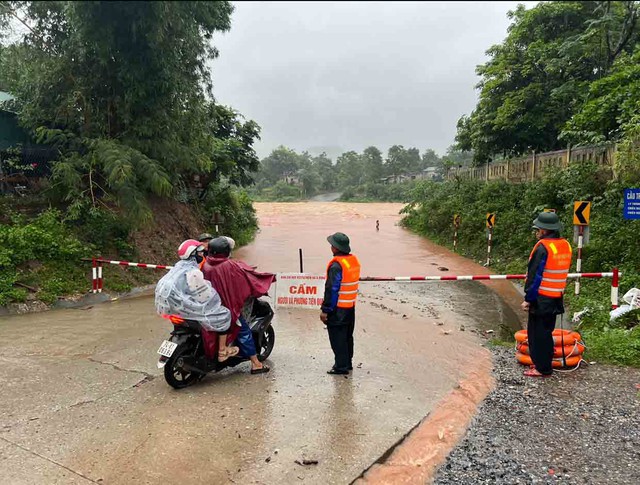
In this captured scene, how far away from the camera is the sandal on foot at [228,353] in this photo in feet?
15.0

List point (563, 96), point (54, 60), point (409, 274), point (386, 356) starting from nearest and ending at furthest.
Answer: point (386, 356) < point (54, 60) < point (409, 274) < point (563, 96)

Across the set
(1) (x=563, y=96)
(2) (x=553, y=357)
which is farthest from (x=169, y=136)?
(1) (x=563, y=96)

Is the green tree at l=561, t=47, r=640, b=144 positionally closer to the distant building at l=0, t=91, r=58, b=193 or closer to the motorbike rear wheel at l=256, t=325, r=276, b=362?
the motorbike rear wheel at l=256, t=325, r=276, b=362

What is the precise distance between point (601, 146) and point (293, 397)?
434 inches

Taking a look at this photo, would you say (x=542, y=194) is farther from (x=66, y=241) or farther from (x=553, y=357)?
(x=66, y=241)

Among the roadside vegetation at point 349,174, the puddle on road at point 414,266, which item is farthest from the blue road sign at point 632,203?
the roadside vegetation at point 349,174

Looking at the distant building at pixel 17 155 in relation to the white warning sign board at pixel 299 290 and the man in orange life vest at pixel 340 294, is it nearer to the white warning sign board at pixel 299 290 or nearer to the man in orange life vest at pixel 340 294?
the white warning sign board at pixel 299 290

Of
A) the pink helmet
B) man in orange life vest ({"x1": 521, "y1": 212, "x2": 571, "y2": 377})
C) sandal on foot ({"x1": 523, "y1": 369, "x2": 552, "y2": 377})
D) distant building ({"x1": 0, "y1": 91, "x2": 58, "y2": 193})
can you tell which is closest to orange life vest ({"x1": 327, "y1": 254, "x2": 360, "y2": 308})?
the pink helmet

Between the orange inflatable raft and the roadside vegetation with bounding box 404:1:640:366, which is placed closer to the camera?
the orange inflatable raft

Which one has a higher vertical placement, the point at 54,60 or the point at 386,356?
the point at 54,60

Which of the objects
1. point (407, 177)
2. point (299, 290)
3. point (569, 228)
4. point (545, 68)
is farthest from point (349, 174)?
point (299, 290)

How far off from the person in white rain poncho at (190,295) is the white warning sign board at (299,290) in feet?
4.57

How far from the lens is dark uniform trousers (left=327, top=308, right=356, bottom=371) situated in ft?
15.5

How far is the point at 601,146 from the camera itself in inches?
459
